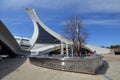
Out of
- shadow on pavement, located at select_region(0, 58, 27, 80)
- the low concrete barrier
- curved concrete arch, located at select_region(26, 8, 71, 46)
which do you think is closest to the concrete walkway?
shadow on pavement, located at select_region(0, 58, 27, 80)

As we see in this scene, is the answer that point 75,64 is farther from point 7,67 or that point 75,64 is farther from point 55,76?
point 7,67

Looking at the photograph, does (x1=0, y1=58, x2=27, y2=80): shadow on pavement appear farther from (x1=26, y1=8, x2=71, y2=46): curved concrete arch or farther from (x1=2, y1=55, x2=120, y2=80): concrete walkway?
(x1=26, y1=8, x2=71, y2=46): curved concrete arch

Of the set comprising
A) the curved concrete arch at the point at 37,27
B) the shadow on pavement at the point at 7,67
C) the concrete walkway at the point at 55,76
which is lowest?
the concrete walkway at the point at 55,76

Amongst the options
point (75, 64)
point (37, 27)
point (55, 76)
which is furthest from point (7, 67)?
point (37, 27)

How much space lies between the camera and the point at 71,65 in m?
18.6

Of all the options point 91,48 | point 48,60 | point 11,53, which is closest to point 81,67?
point 48,60

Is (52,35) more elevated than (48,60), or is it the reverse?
(52,35)

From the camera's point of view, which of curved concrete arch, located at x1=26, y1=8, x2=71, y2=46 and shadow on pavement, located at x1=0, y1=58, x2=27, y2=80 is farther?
curved concrete arch, located at x1=26, y1=8, x2=71, y2=46

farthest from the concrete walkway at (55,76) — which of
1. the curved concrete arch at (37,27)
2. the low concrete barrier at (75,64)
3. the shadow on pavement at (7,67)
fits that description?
the curved concrete arch at (37,27)

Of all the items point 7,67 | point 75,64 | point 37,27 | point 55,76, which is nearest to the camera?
point 55,76

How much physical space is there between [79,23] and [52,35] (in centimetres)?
5291

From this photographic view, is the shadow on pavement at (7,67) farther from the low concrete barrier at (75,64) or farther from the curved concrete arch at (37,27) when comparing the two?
the curved concrete arch at (37,27)

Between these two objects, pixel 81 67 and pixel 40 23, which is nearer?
pixel 81 67

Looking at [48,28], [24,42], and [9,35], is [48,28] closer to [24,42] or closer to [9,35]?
[24,42]
